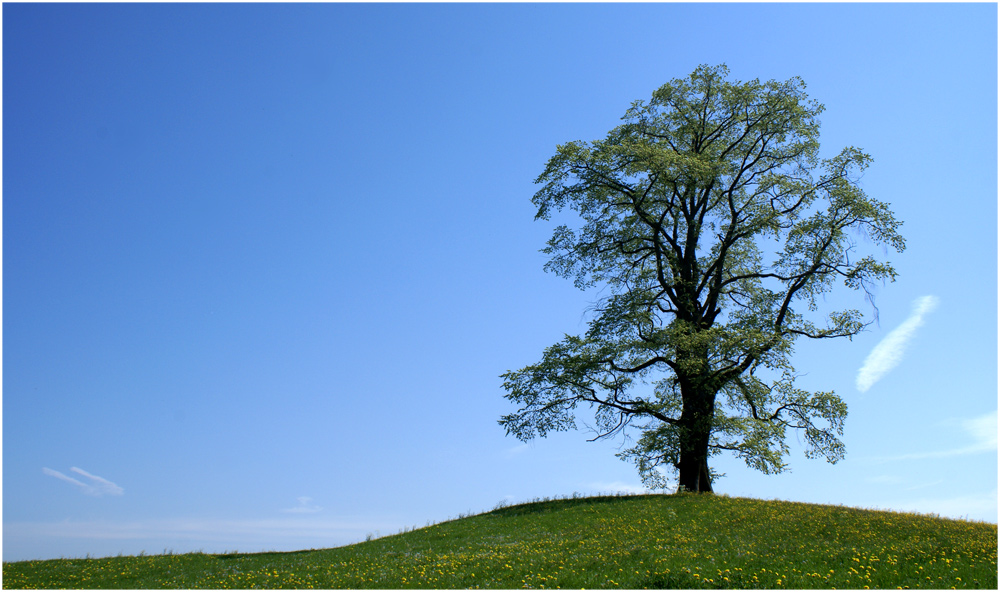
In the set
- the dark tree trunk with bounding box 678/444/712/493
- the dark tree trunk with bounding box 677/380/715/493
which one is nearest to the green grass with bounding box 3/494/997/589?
the dark tree trunk with bounding box 678/444/712/493

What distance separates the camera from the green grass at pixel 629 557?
14695mm

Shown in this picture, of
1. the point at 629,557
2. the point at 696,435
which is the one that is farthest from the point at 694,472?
the point at 629,557

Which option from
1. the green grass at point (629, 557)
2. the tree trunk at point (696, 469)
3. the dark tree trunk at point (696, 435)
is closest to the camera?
the green grass at point (629, 557)

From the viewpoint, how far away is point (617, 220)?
98.5ft

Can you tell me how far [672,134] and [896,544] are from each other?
62.6ft

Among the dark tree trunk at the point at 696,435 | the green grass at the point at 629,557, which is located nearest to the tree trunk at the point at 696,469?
the dark tree trunk at the point at 696,435

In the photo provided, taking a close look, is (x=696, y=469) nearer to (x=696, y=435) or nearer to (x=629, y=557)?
(x=696, y=435)

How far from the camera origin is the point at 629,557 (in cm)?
1641

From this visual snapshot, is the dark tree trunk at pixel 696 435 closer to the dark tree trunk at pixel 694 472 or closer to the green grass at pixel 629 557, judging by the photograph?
the dark tree trunk at pixel 694 472

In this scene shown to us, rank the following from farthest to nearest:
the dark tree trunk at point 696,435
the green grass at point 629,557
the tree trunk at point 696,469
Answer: the tree trunk at point 696,469 → the dark tree trunk at point 696,435 → the green grass at point 629,557

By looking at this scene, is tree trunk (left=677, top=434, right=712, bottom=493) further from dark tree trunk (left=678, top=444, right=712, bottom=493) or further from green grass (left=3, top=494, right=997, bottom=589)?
green grass (left=3, top=494, right=997, bottom=589)

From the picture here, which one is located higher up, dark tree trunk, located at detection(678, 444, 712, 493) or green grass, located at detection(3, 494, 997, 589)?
dark tree trunk, located at detection(678, 444, 712, 493)

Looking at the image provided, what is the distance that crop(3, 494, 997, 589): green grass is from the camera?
579 inches

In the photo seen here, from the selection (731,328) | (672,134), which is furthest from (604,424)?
(672,134)
